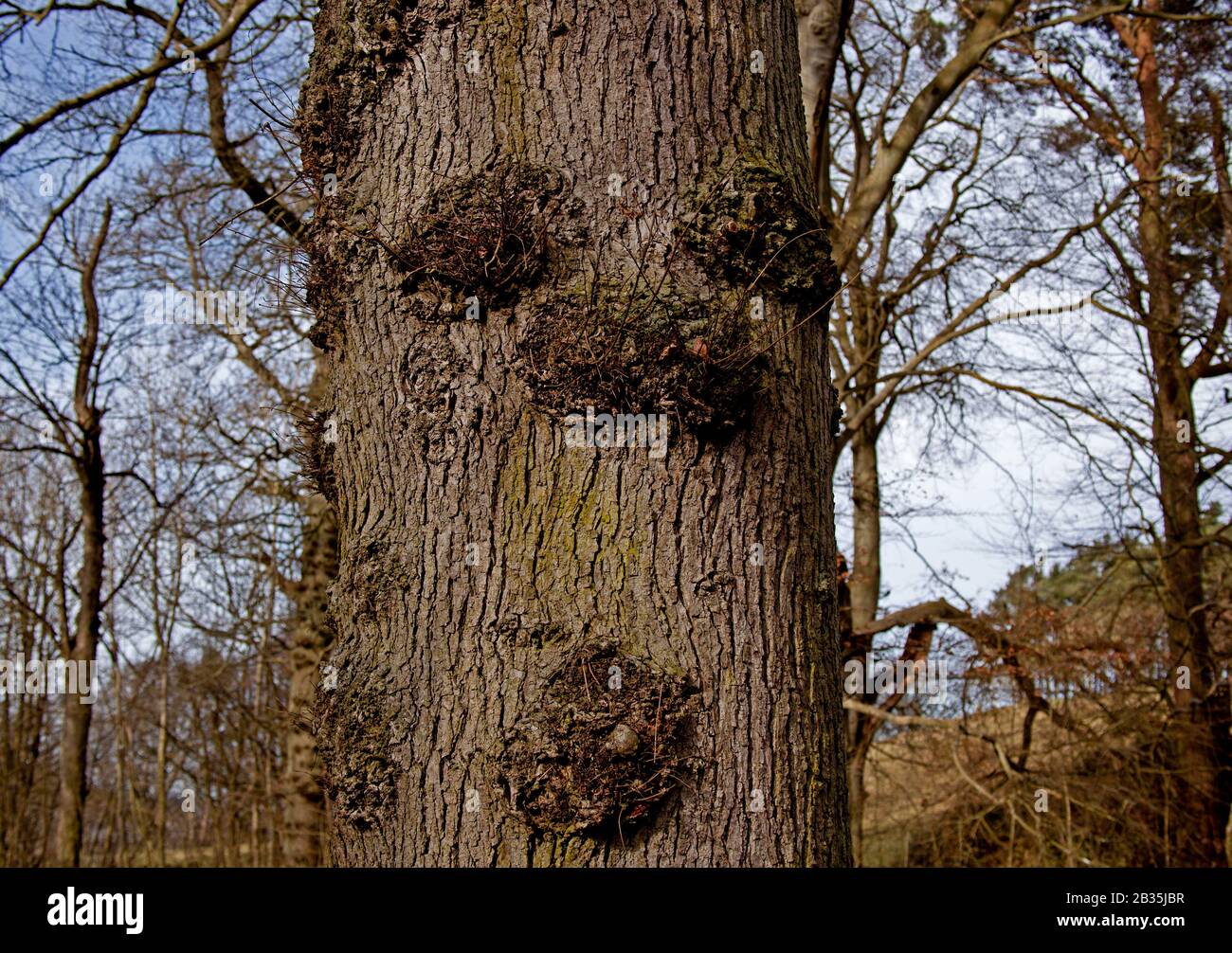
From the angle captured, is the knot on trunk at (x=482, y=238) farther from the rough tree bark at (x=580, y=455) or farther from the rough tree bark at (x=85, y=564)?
the rough tree bark at (x=85, y=564)

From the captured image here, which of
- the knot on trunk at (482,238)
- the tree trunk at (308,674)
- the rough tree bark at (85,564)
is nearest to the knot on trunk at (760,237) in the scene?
the knot on trunk at (482,238)

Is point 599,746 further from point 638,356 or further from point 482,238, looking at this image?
point 482,238

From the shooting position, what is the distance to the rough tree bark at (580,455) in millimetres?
1901

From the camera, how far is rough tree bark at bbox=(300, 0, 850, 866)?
6.24 ft

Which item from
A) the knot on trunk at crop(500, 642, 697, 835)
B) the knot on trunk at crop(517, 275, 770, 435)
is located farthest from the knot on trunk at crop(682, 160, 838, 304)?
the knot on trunk at crop(500, 642, 697, 835)

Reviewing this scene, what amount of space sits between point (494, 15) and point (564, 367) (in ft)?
2.64

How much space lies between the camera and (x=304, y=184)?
8.24 feet

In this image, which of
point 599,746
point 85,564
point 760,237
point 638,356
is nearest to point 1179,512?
point 760,237

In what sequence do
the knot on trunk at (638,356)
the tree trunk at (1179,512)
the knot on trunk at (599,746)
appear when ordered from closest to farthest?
the knot on trunk at (599,746) → the knot on trunk at (638,356) → the tree trunk at (1179,512)

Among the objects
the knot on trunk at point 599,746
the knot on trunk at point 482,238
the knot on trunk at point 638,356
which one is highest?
the knot on trunk at point 482,238

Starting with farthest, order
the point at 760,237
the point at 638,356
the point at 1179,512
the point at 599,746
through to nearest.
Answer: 1. the point at 1179,512
2. the point at 760,237
3. the point at 638,356
4. the point at 599,746

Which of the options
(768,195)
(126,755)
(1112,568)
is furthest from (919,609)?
(126,755)

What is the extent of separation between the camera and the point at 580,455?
199 centimetres

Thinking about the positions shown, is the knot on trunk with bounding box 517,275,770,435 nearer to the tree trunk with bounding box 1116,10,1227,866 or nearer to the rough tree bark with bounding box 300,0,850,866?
the rough tree bark with bounding box 300,0,850,866
